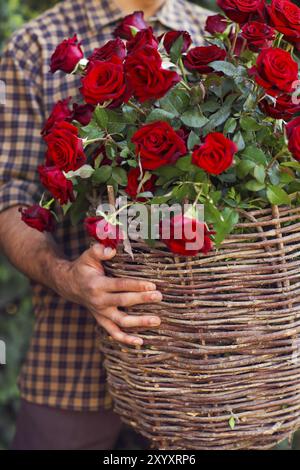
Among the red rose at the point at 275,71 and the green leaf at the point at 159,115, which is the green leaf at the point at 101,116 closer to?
the green leaf at the point at 159,115

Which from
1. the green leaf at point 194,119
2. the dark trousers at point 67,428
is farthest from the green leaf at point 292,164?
the dark trousers at point 67,428

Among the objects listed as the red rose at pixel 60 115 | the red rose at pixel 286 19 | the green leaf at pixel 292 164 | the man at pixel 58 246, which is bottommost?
the man at pixel 58 246

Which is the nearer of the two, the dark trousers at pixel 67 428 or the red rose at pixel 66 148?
the red rose at pixel 66 148

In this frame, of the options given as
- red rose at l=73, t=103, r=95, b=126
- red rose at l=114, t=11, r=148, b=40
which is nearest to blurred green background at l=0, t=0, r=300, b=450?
red rose at l=114, t=11, r=148, b=40

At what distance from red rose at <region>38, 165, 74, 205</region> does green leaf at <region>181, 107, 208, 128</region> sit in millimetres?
222

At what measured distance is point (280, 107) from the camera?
104cm

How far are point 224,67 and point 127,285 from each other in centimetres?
38

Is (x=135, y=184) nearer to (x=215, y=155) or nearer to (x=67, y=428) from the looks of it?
(x=215, y=155)

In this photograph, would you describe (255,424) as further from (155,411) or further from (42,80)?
(42,80)

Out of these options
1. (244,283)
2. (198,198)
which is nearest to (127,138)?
(198,198)

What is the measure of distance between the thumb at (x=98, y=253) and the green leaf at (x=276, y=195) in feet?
0.87

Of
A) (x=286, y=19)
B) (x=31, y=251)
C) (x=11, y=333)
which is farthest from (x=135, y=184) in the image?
(x=11, y=333)

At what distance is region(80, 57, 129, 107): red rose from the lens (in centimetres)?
104

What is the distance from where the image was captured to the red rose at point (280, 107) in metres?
1.04
